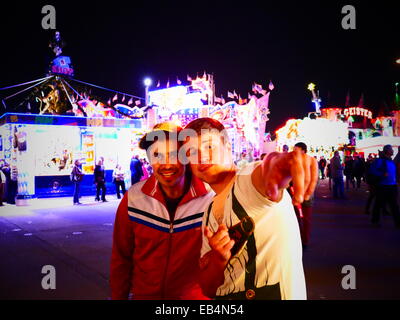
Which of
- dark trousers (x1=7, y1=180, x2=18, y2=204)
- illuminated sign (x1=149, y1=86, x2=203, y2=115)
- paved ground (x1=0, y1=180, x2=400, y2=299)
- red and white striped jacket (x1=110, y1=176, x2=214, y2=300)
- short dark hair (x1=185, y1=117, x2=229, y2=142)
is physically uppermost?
illuminated sign (x1=149, y1=86, x2=203, y2=115)

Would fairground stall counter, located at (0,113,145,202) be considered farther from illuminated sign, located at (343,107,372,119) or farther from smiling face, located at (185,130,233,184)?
illuminated sign, located at (343,107,372,119)

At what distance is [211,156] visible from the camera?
1691 mm

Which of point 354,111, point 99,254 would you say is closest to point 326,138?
point 354,111

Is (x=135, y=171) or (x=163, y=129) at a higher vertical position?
(x=163, y=129)

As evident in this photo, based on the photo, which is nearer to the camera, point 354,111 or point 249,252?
point 249,252

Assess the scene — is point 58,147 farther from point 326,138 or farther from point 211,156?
point 326,138

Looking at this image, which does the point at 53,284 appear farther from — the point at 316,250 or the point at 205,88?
the point at 205,88

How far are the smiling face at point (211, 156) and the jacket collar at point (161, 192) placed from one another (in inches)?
36.3

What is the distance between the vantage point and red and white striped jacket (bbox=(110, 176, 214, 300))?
8.03 ft

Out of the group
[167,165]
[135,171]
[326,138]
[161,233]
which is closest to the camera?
[161,233]

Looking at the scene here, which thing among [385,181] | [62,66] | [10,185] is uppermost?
[62,66]

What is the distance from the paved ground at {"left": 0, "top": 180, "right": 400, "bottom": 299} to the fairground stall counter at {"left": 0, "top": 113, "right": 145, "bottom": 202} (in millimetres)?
4487

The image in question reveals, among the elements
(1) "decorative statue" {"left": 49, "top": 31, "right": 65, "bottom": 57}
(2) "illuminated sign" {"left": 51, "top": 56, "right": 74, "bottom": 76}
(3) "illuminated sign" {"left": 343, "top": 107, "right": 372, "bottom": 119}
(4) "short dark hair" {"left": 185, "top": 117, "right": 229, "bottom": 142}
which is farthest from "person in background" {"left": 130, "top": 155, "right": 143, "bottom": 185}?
(3) "illuminated sign" {"left": 343, "top": 107, "right": 372, "bottom": 119}

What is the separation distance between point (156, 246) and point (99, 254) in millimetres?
4427
